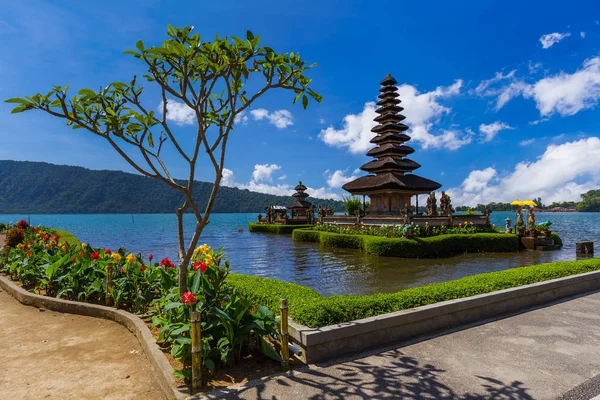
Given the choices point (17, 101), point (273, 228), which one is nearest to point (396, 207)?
point (273, 228)

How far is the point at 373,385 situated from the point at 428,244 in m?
16.3

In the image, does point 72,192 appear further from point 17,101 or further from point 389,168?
point 17,101

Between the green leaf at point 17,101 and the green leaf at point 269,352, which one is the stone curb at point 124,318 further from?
the green leaf at point 17,101

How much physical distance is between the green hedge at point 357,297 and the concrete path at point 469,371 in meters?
0.66

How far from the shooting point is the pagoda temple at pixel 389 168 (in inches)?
1152

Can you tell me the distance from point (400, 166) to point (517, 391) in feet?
90.9

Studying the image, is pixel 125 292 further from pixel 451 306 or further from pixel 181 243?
pixel 451 306

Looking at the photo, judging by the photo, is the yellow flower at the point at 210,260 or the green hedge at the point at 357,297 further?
the yellow flower at the point at 210,260

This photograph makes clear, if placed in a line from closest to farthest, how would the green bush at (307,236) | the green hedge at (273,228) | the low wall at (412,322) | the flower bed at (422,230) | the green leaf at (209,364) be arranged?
1. the green leaf at (209,364)
2. the low wall at (412,322)
3. the flower bed at (422,230)
4. the green bush at (307,236)
5. the green hedge at (273,228)

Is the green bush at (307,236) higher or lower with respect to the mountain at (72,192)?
lower

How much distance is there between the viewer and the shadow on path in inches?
149

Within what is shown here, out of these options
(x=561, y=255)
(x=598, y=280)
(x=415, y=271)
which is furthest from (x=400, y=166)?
(x=598, y=280)

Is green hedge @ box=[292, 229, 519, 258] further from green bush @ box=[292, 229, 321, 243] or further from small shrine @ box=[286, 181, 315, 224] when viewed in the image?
small shrine @ box=[286, 181, 315, 224]

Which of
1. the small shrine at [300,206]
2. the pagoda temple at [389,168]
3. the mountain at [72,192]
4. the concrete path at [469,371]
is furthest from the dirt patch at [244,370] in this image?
the mountain at [72,192]
